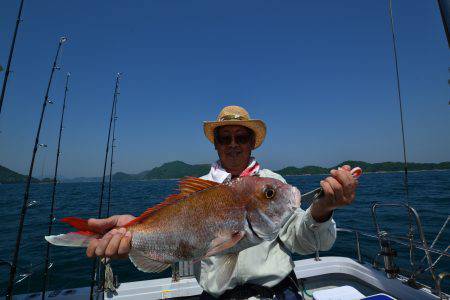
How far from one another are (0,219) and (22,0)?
19.2m

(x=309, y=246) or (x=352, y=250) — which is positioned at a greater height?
(x=309, y=246)

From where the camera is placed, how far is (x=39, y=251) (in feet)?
39.4

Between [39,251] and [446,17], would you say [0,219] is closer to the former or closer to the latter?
[39,251]

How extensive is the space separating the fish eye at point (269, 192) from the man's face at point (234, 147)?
5.75 ft

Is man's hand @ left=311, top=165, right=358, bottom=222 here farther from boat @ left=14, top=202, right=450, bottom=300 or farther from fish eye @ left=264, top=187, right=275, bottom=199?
boat @ left=14, top=202, right=450, bottom=300

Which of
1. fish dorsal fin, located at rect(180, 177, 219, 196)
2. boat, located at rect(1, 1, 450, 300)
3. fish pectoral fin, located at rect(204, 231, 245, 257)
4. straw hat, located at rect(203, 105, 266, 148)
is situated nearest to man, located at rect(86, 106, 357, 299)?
straw hat, located at rect(203, 105, 266, 148)

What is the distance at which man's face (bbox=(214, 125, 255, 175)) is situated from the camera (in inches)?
159

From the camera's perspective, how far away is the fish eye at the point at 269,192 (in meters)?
2.28

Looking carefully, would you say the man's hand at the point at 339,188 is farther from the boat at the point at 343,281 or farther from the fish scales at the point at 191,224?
the boat at the point at 343,281

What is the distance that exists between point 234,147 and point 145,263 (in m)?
2.15

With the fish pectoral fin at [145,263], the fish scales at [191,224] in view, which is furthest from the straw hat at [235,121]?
the fish pectoral fin at [145,263]

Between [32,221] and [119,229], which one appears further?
[32,221]

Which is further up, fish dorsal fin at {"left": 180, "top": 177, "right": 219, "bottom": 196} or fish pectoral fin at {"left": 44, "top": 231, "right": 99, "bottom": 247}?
fish dorsal fin at {"left": 180, "top": 177, "right": 219, "bottom": 196}

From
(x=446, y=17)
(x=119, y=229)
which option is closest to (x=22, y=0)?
(x=119, y=229)
